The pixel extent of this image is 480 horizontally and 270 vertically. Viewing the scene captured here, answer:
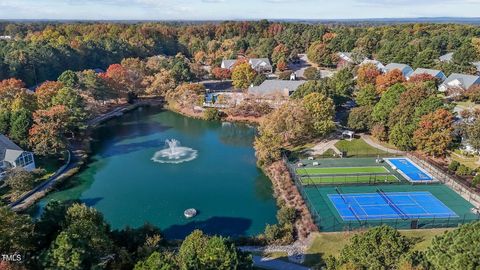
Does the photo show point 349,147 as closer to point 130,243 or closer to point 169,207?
point 169,207

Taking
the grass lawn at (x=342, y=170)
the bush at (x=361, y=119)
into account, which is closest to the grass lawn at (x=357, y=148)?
the bush at (x=361, y=119)

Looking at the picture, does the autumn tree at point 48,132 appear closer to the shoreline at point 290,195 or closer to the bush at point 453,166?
the shoreline at point 290,195

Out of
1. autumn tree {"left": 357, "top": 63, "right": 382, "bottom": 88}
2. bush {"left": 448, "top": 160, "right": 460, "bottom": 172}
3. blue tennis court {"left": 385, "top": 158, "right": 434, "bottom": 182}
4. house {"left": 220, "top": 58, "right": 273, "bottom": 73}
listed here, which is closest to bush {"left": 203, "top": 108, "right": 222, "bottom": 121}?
autumn tree {"left": 357, "top": 63, "right": 382, "bottom": 88}

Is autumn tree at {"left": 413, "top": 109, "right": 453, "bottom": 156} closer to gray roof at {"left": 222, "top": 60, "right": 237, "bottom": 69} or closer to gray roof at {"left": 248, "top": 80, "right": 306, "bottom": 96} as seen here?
gray roof at {"left": 248, "top": 80, "right": 306, "bottom": 96}

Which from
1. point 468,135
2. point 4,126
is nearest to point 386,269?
point 468,135

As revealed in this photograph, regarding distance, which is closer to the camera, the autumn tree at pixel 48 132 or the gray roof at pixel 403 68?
the autumn tree at pixel 48 132
